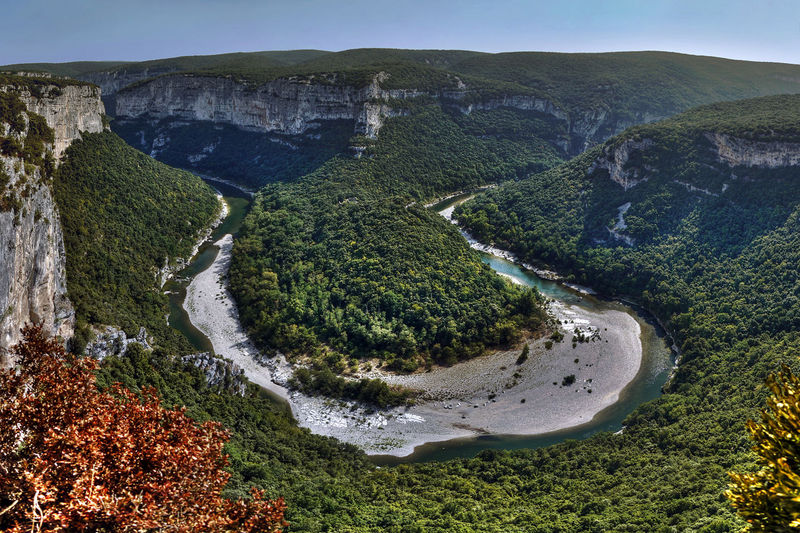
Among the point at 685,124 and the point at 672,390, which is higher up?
the point at 685,124

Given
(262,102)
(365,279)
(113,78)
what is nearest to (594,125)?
(262,102)

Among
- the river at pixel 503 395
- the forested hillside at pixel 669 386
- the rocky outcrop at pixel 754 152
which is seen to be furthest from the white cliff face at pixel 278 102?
the rocky outcrop at pixel 754 152

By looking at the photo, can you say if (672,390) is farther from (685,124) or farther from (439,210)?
(439,210)

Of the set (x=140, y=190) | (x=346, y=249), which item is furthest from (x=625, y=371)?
(x=140, y=190)

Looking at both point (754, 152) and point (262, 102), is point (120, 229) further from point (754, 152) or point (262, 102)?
point (754, 152)

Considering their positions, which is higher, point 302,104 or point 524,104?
point 524,104

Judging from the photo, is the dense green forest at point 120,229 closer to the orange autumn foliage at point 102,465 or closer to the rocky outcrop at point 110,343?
the rocky outcrop at point 110,343

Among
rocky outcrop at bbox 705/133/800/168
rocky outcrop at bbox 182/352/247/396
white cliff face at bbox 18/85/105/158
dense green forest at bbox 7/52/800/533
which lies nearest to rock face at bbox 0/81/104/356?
dense green forest at bbox 7/52/800/533
